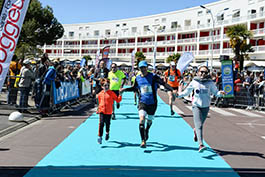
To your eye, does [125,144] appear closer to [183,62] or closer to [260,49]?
[183,62]

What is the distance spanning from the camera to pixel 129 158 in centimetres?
629

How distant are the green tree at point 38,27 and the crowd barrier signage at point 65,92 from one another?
28.0 m

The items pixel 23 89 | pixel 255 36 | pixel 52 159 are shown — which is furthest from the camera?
pixel 255 36

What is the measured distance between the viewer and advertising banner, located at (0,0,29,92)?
5.54 meters

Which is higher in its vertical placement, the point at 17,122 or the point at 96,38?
the point at 96,38

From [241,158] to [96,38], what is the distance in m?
87.9

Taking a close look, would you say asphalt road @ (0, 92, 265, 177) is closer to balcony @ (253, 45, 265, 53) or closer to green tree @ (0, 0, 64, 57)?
green tree @ (0, 0, 64, 57)

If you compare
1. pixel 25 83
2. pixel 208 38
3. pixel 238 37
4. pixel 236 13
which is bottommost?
pixel 25 83

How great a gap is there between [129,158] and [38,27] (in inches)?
1690

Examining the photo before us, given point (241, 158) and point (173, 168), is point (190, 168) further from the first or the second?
point (241, 158)

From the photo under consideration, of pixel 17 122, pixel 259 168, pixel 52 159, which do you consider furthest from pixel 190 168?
pixel 17 122

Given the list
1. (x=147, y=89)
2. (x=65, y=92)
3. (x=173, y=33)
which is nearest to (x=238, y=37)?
(x=173, y=33)

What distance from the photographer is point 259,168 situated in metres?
5.89

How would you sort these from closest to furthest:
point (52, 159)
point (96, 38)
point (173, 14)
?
point (52, 159) → point (173, 14) → point (96, 38)
